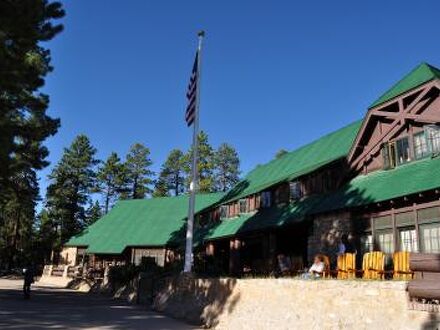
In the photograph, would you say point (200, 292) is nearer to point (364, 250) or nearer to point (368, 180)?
point (364, 250)

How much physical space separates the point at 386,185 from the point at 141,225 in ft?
85.3

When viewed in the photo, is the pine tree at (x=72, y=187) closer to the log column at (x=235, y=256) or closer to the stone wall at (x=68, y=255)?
the stone wall at (x=68, y=255)

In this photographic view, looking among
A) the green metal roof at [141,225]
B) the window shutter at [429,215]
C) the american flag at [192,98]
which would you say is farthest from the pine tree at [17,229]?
the window shutter at [429,215]

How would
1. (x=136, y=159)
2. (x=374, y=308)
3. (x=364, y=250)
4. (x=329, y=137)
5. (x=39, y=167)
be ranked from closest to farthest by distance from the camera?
(x=374, y=308) → (x=364, y=250) → (x=39, y=167) → (x=329, y=137) → (x=136, y=159)

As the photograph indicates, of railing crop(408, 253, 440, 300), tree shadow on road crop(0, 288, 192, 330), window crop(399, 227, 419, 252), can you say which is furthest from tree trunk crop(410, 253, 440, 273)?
tree shadow on road crop(0, 288, 192, 330)

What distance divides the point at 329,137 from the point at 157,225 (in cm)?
1729

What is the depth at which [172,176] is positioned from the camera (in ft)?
236

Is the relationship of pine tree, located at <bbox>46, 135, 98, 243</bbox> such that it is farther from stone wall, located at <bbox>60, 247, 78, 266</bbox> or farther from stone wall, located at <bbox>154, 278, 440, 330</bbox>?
stone wall, located at <bbox>154, 278, 440, 330</bbox>

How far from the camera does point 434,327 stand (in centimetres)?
961

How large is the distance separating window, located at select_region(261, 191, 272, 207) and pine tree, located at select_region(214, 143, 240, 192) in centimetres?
3959

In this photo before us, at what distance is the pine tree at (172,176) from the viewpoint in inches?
2783

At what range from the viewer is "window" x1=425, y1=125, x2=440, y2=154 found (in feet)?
55.0

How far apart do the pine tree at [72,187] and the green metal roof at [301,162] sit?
1384 inches

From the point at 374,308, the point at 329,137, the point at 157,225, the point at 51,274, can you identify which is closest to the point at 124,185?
the point at 51,274
